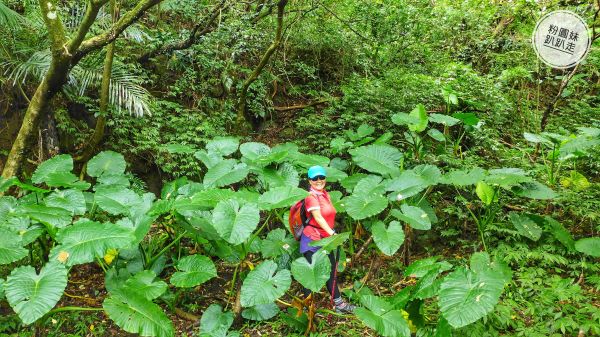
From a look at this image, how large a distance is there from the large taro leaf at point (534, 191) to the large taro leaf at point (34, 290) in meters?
3.53

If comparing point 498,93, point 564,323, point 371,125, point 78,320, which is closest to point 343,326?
point 564,323

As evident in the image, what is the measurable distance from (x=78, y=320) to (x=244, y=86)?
10.9ft

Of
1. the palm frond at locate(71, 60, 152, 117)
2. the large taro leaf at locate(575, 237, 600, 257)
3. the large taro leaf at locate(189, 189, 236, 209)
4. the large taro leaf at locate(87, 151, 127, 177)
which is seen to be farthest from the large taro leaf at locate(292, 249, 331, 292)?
the palm frond at locate(71, 60, 152, 117)

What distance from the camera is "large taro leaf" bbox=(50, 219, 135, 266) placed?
105 inches

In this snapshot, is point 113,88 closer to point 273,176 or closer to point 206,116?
point 206,116

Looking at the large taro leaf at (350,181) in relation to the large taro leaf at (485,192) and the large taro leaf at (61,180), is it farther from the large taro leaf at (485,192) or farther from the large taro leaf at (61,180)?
the large taro leaf at (61,180)

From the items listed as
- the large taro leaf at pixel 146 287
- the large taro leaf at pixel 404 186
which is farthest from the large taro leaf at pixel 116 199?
the large taro leaf at pixel 404 186

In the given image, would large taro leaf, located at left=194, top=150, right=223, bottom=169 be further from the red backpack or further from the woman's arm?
the woman's arm

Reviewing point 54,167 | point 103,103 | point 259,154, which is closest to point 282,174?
point 259,154

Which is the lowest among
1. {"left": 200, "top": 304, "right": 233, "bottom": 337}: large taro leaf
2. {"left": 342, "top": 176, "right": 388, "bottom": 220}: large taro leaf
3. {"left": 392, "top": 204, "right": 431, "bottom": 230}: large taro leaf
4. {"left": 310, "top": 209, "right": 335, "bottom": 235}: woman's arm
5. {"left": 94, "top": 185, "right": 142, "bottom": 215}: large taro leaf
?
{"left": 200, "top": 304, "right": 233, "bottom": 337}: large taro leaf

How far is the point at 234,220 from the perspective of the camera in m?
2.86

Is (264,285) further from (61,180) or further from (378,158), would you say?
(61,180)

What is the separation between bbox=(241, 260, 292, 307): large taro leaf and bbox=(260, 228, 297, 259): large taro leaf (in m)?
0.46

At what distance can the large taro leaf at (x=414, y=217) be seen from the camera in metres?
3.20
